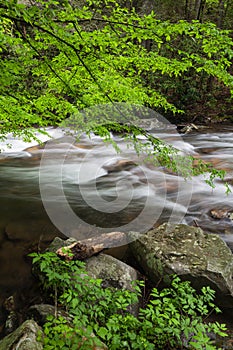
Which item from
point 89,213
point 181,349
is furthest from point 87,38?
point 89,213

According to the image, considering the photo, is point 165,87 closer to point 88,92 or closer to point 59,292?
point 88,92

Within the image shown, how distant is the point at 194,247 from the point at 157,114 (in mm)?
14724

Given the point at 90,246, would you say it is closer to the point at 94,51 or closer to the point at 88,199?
the point at 94,51

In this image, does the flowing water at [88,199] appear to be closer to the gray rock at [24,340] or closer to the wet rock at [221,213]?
the wet rock at [221,213]

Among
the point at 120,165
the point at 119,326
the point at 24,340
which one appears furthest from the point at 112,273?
the point at 120,165

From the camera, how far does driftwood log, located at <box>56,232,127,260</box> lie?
3770 mm

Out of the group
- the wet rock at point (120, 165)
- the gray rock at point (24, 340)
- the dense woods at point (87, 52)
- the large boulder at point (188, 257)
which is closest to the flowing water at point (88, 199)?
the wet rock at point (120, 165)

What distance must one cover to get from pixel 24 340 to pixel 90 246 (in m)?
1.76

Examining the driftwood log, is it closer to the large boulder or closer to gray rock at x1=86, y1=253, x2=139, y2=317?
gray rock at x1=86, y1=253, x2=139, y2=317

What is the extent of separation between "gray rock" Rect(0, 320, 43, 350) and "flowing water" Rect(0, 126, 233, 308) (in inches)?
57.9

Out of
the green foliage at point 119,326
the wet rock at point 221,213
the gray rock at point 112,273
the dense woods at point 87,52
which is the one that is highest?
the dense woods at point 87,52

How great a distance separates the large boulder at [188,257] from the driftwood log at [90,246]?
34cm

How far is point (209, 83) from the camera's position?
18469mm

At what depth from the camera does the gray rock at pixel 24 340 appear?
2274 millimetres
